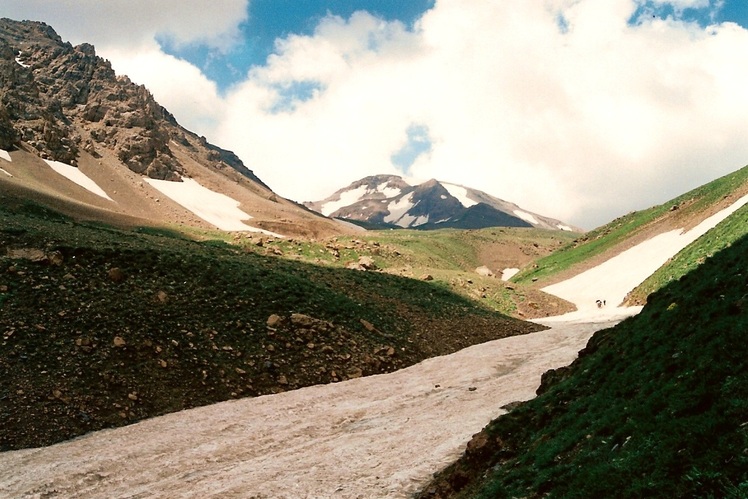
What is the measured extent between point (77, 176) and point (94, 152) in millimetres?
A: 13980

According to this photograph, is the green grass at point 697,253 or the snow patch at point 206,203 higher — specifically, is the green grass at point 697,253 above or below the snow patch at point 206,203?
below

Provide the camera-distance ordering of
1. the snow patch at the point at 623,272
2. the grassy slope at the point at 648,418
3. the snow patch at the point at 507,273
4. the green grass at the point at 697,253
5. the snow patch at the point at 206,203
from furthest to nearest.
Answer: the snow patch at the point at 507,273 < the snow patch at the point at 206,203 < the snow patch at the point at 623,272 < the green grass at the point at 697,253 < the grassy slope at the point at 648,418

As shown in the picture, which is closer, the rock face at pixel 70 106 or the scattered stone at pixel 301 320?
the scattered stone at pixel 301 320

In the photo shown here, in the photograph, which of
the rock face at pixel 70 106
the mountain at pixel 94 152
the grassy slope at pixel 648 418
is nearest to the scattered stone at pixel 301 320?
the grassy slope at pixel 648 418

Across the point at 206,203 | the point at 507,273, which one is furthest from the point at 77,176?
the point at 507,273

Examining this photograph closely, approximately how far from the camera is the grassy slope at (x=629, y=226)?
63.2 metres

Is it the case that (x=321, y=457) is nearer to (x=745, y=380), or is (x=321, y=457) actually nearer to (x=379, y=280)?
(x=745, y=380)

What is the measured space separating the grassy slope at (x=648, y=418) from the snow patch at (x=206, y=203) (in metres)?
88.3

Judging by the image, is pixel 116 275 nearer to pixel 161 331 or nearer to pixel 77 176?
pixel 161 331

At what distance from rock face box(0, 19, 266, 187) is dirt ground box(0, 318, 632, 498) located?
9066 centimetres

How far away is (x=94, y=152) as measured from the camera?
109 m

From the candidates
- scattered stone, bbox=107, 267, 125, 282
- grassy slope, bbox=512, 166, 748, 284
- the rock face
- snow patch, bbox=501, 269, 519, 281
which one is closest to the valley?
scattered stone, bbox=107, 267, 125, 282

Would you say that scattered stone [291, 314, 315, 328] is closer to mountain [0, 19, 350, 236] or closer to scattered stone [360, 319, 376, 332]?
scattered stone [360, 319, 376, 332]

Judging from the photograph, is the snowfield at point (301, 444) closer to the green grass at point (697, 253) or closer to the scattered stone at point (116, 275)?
the scattered stone at point (116, 275)
